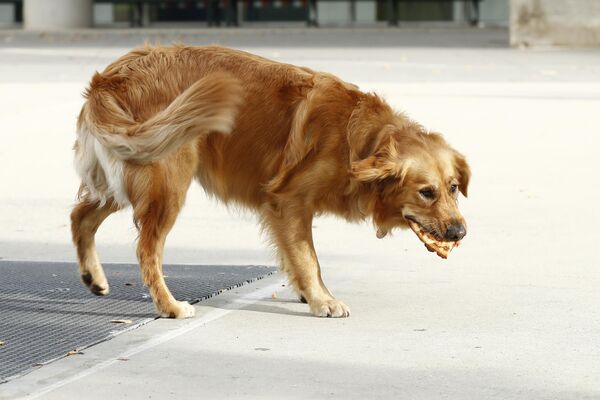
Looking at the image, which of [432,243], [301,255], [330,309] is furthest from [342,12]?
[432,243]

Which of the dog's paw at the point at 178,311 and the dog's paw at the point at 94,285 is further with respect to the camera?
the dog's paw at the point at 94,285

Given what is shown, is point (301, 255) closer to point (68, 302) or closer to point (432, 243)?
point (432, 243)

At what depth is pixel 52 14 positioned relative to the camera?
31.0 meters

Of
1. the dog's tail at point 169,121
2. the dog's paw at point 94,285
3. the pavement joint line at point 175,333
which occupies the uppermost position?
the dog's tail at point 169,121

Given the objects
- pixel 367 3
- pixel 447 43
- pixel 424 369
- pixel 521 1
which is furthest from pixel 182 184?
pixel 367 3

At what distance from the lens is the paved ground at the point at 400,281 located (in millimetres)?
5391

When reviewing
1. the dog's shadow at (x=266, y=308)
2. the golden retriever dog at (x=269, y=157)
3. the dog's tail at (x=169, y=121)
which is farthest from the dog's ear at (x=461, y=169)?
the dog's tail at (x=169, y=121)

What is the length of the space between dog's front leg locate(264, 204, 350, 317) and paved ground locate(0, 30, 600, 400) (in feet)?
0.38

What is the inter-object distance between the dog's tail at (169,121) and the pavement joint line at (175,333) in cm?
80

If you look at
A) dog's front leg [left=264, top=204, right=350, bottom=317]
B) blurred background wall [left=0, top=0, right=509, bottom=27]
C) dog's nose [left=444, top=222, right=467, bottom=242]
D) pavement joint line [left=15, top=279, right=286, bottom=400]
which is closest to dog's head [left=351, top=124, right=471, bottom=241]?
dog's nose [left=444, top=222, right=467, bottom=242]

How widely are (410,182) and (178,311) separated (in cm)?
125

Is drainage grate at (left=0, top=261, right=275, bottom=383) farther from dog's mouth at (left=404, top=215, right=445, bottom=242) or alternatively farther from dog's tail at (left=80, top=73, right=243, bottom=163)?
dog's mouth at (left=404, top=215, right=445, bottom=242)

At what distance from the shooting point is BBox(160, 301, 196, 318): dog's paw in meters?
6.48

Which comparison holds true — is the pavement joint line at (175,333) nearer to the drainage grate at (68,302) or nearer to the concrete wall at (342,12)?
the drainage grate at (68,302)
